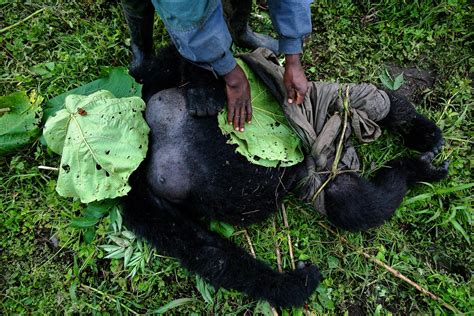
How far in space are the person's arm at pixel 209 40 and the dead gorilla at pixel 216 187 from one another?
124 millimetres

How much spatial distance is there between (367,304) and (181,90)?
1818mm

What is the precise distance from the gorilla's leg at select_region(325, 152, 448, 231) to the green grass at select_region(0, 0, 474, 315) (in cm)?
18

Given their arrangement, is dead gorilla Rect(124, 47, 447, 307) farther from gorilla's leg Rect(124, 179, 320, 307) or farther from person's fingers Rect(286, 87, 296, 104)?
person's fingers Rect(286, 87, 296, 104)

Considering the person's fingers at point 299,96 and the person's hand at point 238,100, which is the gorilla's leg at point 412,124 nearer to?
the person's fingers at point 299,96

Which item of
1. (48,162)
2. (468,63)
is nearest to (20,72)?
(48,162)

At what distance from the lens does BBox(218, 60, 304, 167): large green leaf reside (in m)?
2.23

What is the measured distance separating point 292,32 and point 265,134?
22.5 inches

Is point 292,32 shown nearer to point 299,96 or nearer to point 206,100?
point 299,96

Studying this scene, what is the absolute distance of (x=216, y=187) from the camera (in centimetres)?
229

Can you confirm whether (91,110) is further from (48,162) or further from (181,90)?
(48,162)

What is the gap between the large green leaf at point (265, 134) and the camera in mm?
2232

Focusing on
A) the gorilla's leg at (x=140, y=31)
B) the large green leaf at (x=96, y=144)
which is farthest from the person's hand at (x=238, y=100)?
the gorilla's leg at (x=140, y=31)

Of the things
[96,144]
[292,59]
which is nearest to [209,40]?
[292,59]

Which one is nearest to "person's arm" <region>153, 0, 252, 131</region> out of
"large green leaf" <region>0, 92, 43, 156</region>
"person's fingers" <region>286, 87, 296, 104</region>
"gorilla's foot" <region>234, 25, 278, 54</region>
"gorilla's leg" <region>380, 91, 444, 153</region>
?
"person's fingers" <region>286, 87, 296, 104</region>
